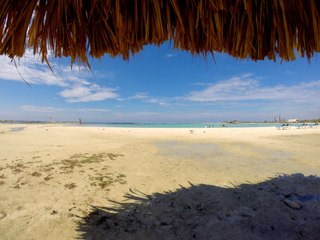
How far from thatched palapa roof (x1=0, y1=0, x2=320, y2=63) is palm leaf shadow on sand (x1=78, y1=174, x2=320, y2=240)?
2311mm

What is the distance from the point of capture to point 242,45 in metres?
2.30

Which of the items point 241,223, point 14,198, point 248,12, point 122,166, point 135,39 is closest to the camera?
point 248,12

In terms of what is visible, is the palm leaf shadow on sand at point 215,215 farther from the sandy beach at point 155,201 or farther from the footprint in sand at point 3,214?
the footprint in sand at point 3,214

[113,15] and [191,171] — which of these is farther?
[191,171]

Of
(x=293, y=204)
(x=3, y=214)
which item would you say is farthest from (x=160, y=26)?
(x=3, y=214)

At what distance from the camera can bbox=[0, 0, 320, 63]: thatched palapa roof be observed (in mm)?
1872

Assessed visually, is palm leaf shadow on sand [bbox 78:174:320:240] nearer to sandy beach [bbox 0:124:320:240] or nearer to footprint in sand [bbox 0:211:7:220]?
sandy beach [bbox 0:124:320:240]

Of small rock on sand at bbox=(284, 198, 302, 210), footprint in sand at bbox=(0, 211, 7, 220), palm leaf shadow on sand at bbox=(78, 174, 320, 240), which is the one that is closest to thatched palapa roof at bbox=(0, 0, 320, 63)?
palm leaf shadow on sand at bbox=(78, 174, 320, 240)

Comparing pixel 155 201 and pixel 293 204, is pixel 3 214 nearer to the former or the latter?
pixel 155 201

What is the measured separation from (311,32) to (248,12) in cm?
67

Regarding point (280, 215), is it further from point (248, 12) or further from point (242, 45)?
point (248, 12)

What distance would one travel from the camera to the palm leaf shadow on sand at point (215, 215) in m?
3.08

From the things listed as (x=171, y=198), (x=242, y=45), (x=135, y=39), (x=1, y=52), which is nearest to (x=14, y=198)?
(x=171, y=198)

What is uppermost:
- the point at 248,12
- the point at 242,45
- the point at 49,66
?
the point at 248,12
